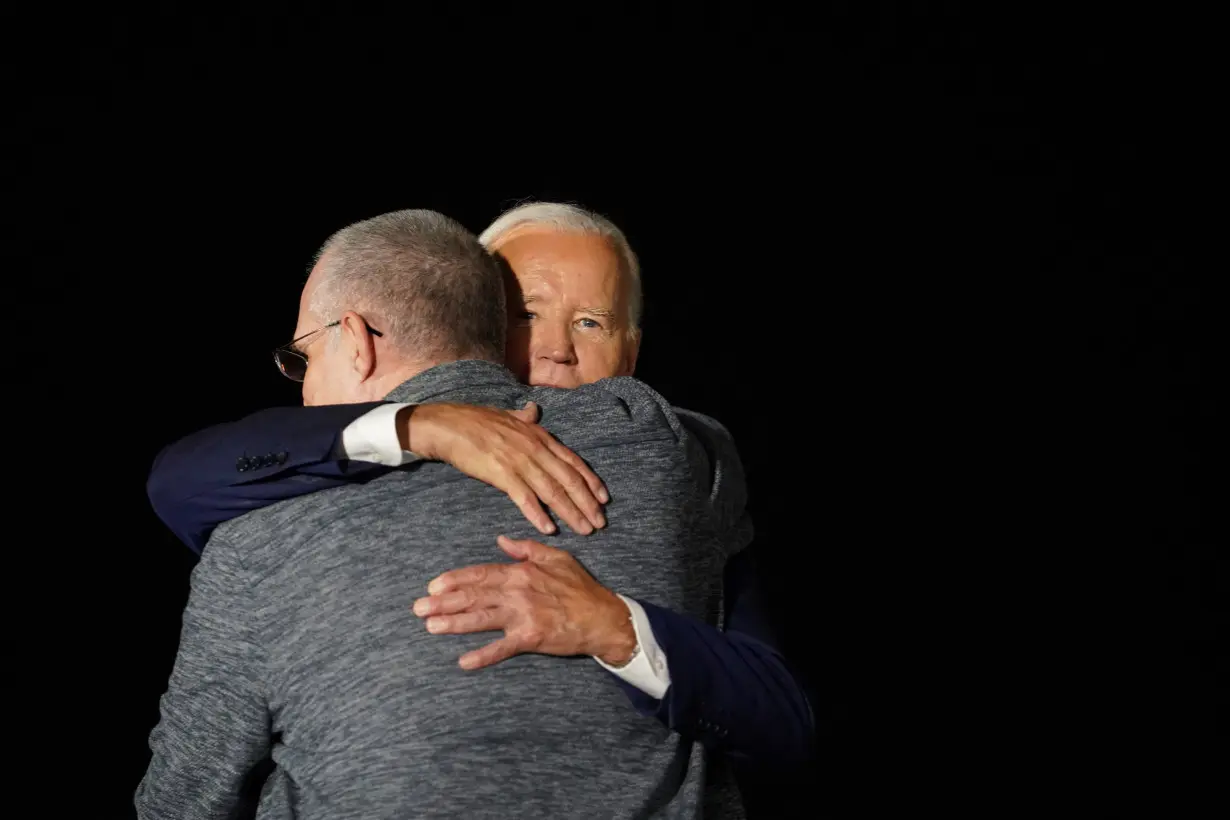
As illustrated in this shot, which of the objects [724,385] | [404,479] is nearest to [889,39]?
[724,385]

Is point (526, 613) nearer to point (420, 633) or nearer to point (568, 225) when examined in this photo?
point (420, 633)

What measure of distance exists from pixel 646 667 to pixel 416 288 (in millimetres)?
609

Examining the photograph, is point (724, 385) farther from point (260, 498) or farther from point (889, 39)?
point (260, 498)

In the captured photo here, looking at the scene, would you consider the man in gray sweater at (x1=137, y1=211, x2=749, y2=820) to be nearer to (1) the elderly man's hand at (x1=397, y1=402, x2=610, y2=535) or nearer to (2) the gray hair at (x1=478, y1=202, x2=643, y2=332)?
(1) the elderly man's hand at (x1=397, y1=402, x2=610, y2=535)

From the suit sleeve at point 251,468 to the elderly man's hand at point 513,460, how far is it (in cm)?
7

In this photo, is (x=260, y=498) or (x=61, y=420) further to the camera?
(x=61, y=420)

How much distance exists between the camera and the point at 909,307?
11.4 feet

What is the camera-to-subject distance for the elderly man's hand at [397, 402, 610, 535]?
158 centimetres

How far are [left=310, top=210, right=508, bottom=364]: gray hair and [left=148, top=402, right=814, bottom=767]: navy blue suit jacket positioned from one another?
156 mm

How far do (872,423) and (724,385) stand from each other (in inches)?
15.7

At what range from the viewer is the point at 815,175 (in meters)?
3.48

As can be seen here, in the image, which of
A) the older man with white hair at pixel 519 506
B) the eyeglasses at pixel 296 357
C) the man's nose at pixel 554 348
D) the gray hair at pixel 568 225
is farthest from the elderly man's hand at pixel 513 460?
the gray hair at pixel 568 225

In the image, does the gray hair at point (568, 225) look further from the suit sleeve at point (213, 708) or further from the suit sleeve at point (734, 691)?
the suit sleeve at point (213, 708)

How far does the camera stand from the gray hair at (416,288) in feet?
5.89
